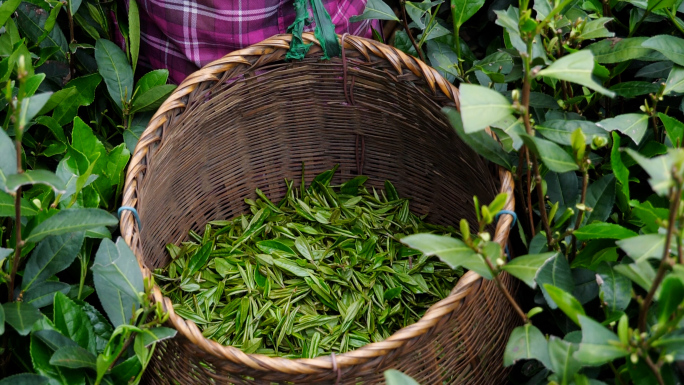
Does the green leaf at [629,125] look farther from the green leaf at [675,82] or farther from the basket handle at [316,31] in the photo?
the basket handle at [316,31]

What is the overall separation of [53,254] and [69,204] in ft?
0.28

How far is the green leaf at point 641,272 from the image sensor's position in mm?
595

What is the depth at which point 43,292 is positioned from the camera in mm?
757

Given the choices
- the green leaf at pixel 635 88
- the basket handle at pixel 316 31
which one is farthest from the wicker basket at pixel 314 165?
the green leaf at pixel 635 88

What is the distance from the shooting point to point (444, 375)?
2.49 feet

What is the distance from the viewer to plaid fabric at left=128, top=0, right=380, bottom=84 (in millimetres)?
1010

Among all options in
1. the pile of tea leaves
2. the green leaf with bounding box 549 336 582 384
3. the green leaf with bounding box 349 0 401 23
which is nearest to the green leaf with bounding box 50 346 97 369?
the pile of tea leaves

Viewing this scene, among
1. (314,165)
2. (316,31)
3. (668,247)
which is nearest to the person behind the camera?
(668,247)

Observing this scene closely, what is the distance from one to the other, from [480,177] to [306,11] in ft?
1.21

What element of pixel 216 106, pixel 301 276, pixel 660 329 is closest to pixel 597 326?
pixel 660 329

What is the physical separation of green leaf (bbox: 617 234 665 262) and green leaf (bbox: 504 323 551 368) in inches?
5.5

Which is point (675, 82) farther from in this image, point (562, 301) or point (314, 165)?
point (314, 165)

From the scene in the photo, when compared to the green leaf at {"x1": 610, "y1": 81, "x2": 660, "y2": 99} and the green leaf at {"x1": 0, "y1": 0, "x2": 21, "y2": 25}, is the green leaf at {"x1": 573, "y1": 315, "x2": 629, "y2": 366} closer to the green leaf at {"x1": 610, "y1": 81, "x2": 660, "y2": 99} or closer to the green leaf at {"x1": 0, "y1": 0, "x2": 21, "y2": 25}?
the green leaf at {"x1": 610, "y1": 81, "x2": 660, "y2": 99}

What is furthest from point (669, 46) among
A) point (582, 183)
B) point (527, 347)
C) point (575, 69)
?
point (527, 347)
